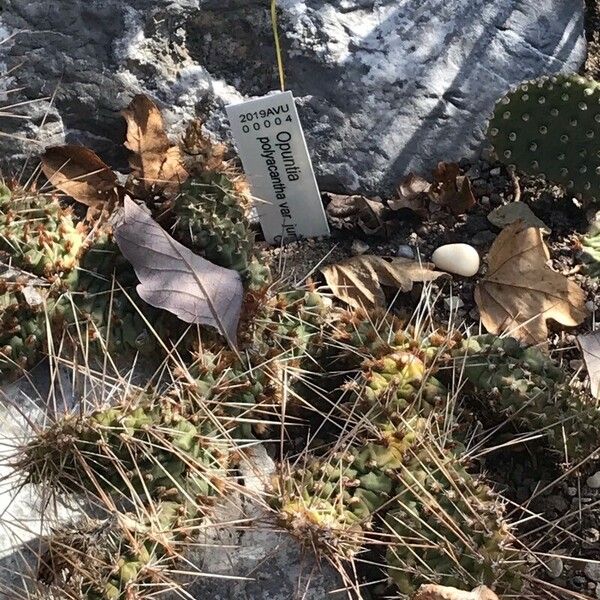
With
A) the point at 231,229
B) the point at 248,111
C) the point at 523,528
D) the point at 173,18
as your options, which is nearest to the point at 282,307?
the point at 231,229

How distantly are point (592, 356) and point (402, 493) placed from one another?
Result: 0.48 metres

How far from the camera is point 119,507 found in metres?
1.49

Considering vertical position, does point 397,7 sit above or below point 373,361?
above

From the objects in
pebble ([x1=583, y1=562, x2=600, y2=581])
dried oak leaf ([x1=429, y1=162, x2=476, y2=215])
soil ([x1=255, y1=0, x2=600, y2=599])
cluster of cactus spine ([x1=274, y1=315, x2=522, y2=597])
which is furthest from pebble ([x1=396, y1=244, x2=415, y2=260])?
pebble ([x1=583, y1=562, x2=600, y2=581])

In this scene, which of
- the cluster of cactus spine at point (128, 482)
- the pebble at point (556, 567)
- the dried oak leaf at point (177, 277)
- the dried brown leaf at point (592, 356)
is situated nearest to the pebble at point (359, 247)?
the dried oak leaf at point (177, 277)

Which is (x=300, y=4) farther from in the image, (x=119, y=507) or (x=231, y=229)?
(x=119, y=507)

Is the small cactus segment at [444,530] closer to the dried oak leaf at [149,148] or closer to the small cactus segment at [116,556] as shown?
the small cactus segment at [116,556]

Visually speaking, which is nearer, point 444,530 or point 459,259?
point 444,530

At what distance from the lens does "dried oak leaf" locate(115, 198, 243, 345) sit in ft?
5.18

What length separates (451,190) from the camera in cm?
213

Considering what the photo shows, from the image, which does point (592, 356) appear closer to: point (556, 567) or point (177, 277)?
point (556, 567)

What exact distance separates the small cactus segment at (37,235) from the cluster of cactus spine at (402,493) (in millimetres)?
617

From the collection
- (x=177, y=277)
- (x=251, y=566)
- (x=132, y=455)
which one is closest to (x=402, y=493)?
(x=251, y=566)

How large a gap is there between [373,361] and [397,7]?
1.15 m
